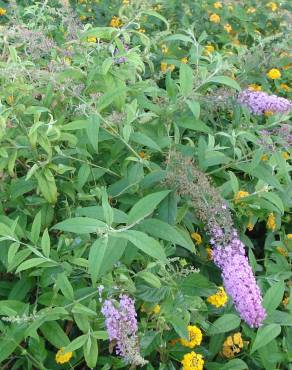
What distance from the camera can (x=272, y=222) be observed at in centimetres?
234

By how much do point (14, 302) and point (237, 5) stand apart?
336 centimetres

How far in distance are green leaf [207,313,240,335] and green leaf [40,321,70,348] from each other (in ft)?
1.67

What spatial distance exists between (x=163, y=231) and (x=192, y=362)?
0.49 meters

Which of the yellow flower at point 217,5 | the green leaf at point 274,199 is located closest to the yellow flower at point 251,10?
the yellow flower at point 217,5

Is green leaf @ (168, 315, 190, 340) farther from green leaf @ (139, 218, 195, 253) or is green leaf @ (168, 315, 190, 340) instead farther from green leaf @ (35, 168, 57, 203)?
green leaf @ (35, 168, 57, 203)

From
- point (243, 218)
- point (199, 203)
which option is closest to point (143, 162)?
point (199, 203)

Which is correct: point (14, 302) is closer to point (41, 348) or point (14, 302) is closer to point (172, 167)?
point (41, 348)

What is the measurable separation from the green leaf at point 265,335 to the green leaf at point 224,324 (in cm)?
10

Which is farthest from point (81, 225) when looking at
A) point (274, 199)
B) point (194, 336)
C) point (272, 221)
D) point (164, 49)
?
point (164, 49)

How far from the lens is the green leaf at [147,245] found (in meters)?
1.40

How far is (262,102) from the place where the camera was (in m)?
2.36

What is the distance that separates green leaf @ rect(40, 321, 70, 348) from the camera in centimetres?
168

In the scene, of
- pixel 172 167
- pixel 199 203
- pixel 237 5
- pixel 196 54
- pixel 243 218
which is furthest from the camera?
pixel 237 5

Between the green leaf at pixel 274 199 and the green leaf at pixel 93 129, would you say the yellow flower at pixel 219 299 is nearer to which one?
the green leaf at pixel 274 199
